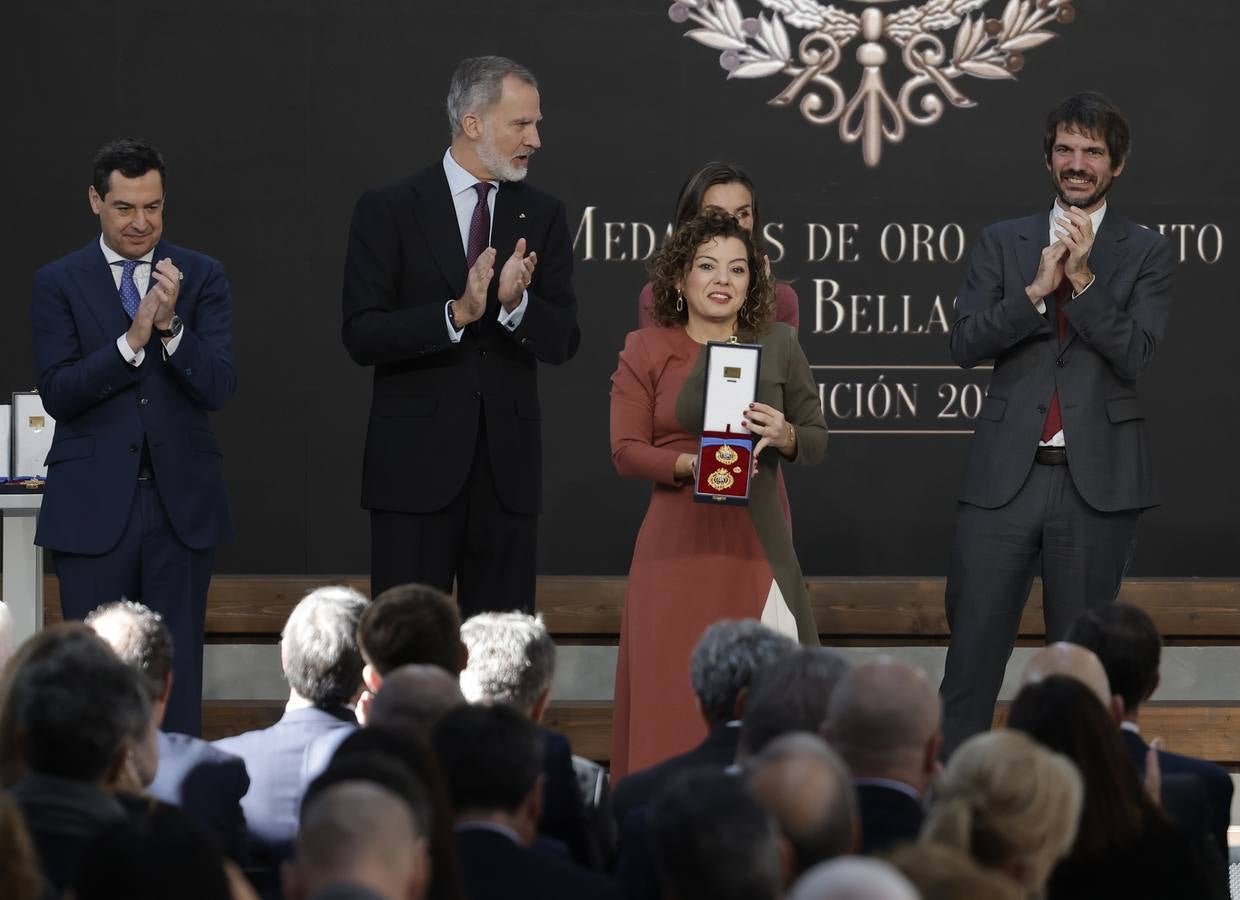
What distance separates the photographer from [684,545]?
439cm

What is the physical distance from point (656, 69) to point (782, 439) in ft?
9.32

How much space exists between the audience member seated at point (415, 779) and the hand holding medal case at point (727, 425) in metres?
1.83

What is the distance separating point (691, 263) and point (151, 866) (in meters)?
2.72

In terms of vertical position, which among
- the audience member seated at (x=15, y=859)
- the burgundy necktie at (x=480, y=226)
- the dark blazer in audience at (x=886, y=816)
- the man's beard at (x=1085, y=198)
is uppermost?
the man's beard at (x=1085, y=198)

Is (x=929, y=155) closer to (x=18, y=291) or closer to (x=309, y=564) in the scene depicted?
(x=309, y=564)

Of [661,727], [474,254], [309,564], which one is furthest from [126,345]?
[309,564]

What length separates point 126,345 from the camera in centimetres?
443

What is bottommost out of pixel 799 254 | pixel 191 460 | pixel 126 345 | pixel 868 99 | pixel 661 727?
pixel 661 727

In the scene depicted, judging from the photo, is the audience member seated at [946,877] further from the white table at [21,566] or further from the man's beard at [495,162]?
the white table at [21,566]

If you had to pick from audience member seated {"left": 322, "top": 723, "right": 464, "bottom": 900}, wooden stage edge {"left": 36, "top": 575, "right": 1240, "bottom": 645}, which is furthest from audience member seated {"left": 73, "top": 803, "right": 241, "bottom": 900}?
wooden stage edge {"left": 36, "top": 575, "right": 1240, "bottom": 645}

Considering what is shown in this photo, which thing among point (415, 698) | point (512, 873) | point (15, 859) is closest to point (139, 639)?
point (415, 698)

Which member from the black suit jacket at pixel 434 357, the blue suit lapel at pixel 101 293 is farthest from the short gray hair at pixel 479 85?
the blue suit lapel at pixel 101 293

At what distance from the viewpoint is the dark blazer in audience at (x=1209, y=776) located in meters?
3.16

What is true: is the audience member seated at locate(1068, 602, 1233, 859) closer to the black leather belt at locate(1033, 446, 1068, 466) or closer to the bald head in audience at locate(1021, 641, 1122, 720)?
the bald head in audience at locate(1021, 641, 1122, 720)
